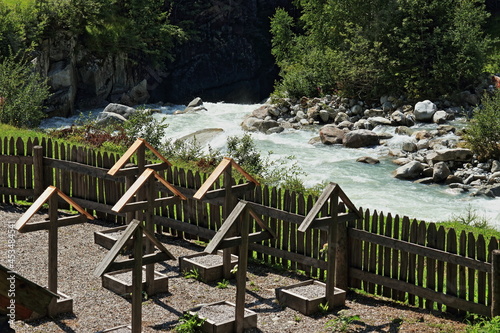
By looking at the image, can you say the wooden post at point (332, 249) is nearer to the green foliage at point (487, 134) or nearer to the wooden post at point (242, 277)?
the wooden post at point (242, 277)

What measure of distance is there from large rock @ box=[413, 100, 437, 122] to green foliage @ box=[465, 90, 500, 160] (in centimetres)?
543

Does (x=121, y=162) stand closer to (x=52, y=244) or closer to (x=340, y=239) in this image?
(x=52, y=244)

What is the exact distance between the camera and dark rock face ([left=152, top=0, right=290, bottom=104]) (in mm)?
44500

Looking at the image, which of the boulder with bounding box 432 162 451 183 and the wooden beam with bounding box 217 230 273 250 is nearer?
the wooden beam with bounding box 217 230 273 250

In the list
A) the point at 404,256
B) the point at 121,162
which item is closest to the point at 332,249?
the point at 404,256

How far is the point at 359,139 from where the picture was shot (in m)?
26.8

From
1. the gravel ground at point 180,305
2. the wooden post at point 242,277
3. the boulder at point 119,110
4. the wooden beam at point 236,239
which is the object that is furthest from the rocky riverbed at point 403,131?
the wooden post at point 242,277

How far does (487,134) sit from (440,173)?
2.55 meters

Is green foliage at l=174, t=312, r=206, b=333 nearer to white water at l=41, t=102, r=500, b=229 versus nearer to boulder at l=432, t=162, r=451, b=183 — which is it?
white water at l=41, t=102, r=500, b=229

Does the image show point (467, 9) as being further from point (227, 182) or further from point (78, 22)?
point (227, 182)

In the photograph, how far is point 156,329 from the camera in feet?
30.9

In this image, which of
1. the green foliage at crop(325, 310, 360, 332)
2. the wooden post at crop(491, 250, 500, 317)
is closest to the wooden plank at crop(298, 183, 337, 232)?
the green foliage at crop(325, 310, 360, 332)

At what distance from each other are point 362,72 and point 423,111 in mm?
4261

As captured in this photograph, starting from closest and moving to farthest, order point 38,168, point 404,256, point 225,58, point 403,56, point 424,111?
point 404,256, point 38,168, point 424,111, point 403,56, point 225,58
